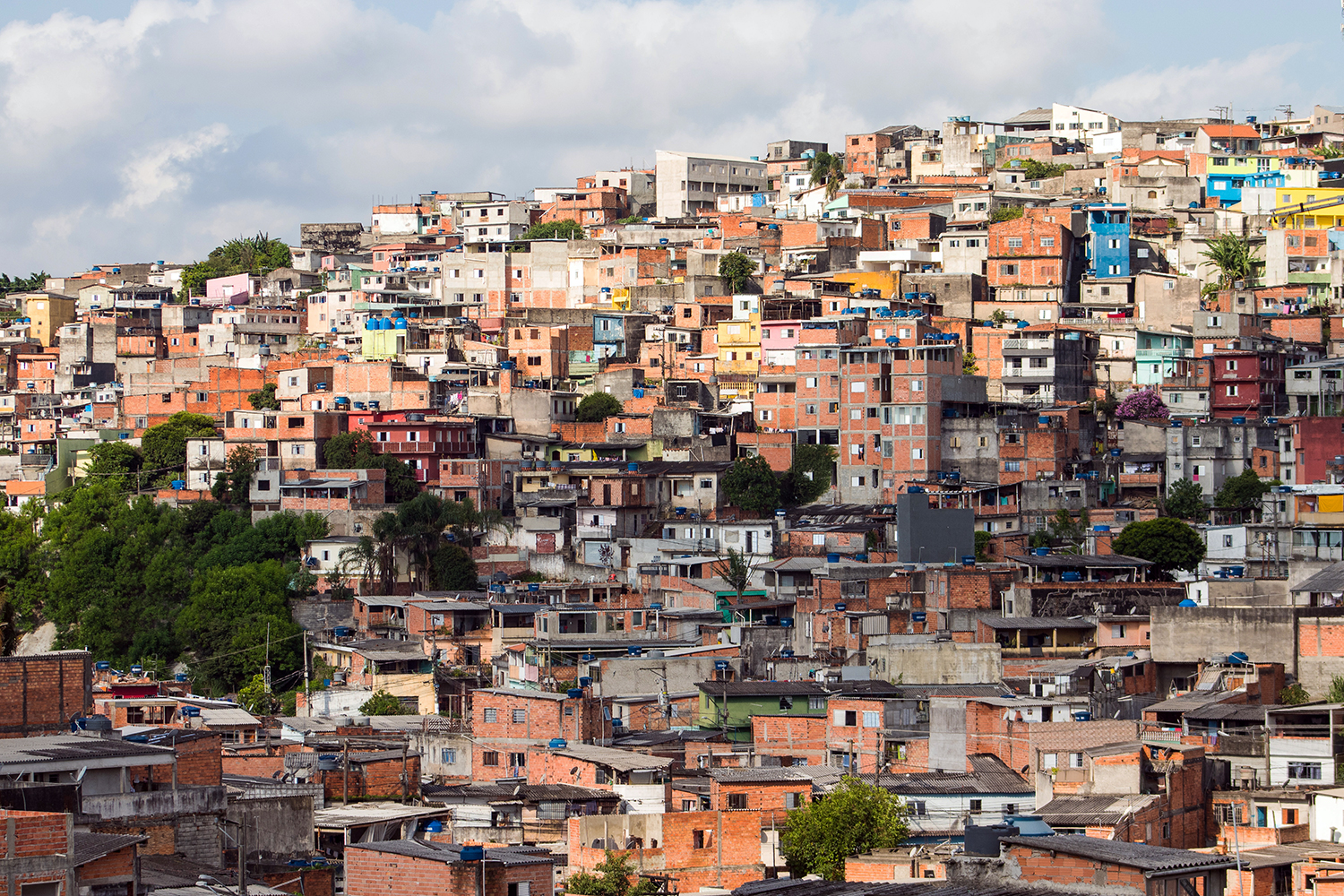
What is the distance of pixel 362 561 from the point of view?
48.0m

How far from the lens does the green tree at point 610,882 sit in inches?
960

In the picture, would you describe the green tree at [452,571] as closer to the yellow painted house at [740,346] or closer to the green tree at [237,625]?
the green tree at [237,625]

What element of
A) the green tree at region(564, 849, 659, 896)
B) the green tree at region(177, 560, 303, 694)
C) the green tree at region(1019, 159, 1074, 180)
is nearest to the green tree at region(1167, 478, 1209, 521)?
the green tree at region(177, 560, 303, 694)

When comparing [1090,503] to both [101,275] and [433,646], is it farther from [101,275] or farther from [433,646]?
[101,275]

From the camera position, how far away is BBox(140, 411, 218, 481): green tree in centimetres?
5550

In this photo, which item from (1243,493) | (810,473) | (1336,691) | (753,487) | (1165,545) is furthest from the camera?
(810,473)

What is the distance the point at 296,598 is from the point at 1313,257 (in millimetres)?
32263

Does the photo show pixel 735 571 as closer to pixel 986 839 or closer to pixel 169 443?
pixel 169 443

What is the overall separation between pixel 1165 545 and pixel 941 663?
900 cm

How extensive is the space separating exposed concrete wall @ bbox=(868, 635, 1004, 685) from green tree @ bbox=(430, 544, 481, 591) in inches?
554

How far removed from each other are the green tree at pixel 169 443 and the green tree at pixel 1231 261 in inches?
1175

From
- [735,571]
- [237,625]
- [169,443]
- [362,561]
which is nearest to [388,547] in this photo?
[362,561]

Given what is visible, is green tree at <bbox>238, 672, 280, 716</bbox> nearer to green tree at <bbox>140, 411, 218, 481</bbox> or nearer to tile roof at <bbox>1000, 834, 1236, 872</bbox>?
green tree at <bbox>140, 411, 218, 481</bbox>

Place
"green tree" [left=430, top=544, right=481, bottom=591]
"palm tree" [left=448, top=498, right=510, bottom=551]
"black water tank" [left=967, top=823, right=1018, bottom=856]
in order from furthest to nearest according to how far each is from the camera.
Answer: "palm tree" [left=448, top=498, right=510, bottom=551] → "green tree" [left=430, top=544, right=481, bottom=591] → "black water tank" [left=967, top=823, right=1018, bottom=856]
